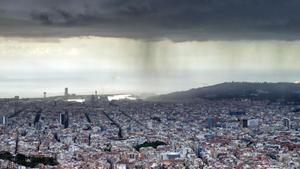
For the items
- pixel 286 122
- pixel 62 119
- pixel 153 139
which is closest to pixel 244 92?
pixel 286 122

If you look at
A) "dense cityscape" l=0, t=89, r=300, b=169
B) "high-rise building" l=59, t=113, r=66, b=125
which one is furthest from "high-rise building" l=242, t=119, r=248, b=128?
"high-rise building" l=59, t=113, r=66, b=125

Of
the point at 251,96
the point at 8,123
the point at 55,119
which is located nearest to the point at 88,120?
the point at 55,119

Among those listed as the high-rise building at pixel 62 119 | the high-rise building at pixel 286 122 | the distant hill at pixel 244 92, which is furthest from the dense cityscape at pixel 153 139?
the distant hill at pixel 244 92

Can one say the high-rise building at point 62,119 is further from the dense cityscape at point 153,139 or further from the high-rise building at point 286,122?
the high-rise building at point 286,122

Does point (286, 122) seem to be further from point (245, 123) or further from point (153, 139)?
point (153, 139)

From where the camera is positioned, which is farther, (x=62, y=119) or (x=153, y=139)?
(x=62, y=119)

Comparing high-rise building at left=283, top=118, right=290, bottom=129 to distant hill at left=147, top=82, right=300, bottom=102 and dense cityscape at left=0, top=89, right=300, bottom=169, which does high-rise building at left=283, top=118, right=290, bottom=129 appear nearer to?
dense cityscape at left=0, top=89, right=300, bottom=169

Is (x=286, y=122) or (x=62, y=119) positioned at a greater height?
(x=62, y=119)
